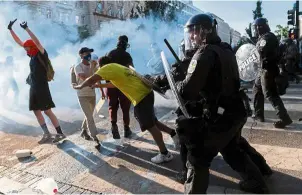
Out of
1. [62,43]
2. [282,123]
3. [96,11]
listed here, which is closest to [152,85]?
[282,123]

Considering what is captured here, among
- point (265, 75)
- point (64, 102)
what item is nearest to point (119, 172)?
point (265, 75)

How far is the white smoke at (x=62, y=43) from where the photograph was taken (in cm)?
1163

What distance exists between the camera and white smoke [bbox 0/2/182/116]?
11633mm

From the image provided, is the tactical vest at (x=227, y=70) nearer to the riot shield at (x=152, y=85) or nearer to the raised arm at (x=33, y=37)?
the riot shield at (x=152, y=85)

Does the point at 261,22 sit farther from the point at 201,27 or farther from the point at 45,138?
the point at 45,138

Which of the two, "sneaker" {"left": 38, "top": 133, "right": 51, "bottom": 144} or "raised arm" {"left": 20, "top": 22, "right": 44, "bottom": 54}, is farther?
"sneaker" {"left": 38, "top": 133, "right": 51, "bottom": 144}

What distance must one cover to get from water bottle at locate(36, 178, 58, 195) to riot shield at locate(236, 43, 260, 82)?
426cm

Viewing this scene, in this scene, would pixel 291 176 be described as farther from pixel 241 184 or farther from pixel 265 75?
pixel 265 75

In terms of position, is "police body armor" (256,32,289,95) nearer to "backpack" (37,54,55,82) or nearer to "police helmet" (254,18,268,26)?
"police helmet" (254,18,268,26)

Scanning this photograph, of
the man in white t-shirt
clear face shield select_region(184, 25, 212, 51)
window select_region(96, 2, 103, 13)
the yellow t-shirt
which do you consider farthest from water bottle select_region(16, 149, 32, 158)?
window select_region(96, 2, 103, 13)

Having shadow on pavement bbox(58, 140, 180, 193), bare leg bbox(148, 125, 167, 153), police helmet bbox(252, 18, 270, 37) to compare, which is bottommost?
shadow on pavement bbox(58, 140, 180, 193)

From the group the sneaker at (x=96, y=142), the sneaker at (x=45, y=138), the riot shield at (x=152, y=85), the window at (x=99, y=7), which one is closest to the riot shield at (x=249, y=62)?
the riot shield at (x=152, y=85)

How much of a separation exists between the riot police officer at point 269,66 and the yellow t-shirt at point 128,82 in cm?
225

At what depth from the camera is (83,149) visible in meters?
4.97
